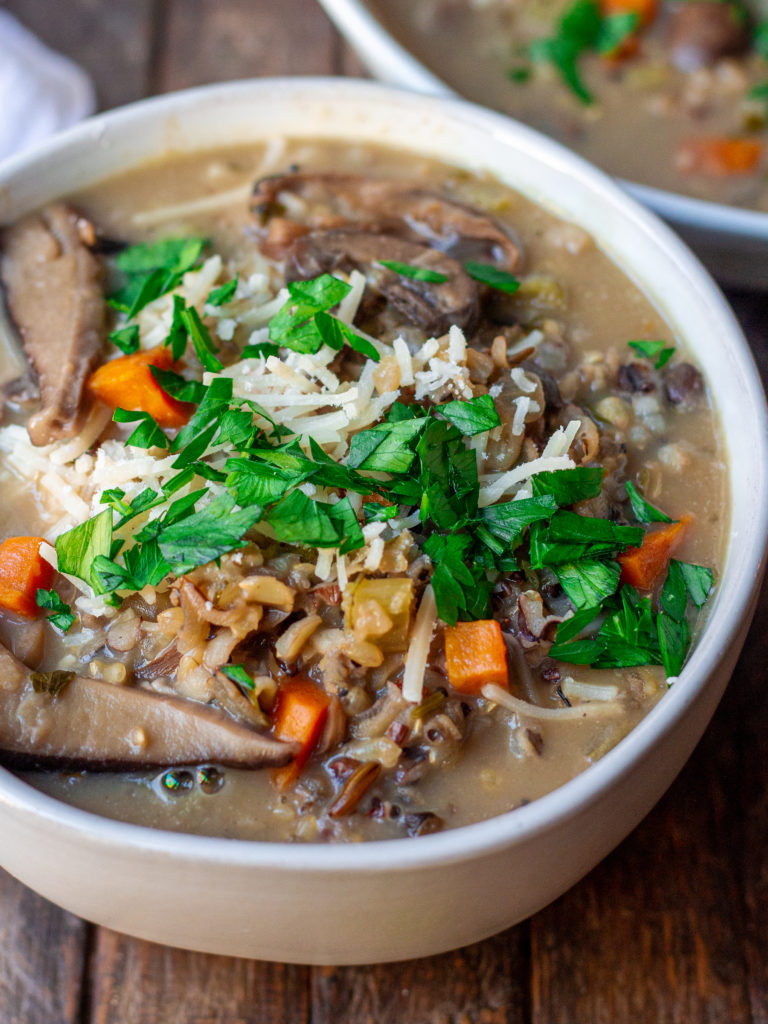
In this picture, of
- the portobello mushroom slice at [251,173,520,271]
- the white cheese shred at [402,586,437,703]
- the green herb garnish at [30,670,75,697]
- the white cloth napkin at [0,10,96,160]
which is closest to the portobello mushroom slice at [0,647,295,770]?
the green herb garnish at [30,670,75,697]

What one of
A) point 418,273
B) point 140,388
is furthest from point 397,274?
point 140,388

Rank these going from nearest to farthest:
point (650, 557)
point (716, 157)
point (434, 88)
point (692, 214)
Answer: point (650, 557)
point (692, 214)
point (434, 88)
point (716, 157)

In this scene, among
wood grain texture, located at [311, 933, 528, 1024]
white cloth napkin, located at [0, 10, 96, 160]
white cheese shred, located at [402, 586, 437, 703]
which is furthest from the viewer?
white cloth napkin, located at [0, 10, 96, 160]

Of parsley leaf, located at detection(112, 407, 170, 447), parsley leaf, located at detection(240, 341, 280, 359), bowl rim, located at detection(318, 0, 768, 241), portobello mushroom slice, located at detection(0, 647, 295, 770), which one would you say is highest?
bowl rim, located at detection(318, 0, 768, 241)

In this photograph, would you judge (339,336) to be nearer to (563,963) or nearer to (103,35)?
(563,963)

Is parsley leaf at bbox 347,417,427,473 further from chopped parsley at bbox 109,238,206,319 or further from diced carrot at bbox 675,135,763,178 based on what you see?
diced carrot at bbox 675,135,763,178
